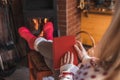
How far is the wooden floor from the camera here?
10.3 ft

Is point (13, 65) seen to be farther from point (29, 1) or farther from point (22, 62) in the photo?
point (29, 1)

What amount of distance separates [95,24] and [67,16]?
23.6 inches

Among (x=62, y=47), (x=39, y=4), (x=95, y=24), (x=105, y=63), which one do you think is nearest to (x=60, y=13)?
(x=39, y=4)

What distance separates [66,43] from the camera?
3.60ft

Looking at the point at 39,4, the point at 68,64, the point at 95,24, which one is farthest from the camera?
the point at 95,24

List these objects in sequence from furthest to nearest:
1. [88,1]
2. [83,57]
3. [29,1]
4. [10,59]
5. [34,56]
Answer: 1. [88,1]
2. [10,59]
3. [29,1]
4. [34,56]
5. [83,57]

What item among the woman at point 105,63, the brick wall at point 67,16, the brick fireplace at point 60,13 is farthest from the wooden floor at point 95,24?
the woman at point 105,63

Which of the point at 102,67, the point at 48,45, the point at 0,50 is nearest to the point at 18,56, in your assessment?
the point at 0,50

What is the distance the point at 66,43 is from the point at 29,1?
5.61 ft

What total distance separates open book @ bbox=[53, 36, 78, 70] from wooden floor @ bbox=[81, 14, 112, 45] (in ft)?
6.99

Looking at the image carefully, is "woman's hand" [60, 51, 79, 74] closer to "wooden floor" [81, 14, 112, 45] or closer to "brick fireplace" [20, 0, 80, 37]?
"brick fireplace" [20, 0, 80, 37]

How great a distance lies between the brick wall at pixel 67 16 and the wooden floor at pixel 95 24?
244 millimetres

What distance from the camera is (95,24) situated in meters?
3.26

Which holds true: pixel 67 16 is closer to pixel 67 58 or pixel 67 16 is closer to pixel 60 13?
pixel 60 13
